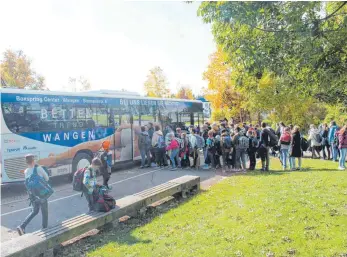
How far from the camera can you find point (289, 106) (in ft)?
85.1

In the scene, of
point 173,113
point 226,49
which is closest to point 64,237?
point 226,49

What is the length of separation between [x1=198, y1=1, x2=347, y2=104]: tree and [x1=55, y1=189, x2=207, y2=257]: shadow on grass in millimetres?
3758

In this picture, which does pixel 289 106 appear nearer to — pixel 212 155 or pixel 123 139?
pixel 212 155

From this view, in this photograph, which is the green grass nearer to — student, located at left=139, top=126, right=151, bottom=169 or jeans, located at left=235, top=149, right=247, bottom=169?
jeans, located at left=235, top=149, right=247, bottom=169

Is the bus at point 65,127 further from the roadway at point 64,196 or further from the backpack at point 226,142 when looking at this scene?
the backpack at point 226,142

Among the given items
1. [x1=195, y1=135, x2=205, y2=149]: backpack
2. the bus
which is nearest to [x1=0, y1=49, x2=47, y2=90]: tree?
the bus

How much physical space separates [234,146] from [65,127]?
641 centimetres

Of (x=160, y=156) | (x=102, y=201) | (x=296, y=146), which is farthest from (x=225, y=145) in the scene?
(x=102, y=201)

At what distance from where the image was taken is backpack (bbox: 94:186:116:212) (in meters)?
6.41

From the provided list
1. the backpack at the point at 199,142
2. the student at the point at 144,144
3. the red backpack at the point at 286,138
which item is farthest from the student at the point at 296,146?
the student at the point at 144,144

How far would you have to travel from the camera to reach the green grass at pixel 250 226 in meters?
5.09

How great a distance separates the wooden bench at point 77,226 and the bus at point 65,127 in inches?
76.8

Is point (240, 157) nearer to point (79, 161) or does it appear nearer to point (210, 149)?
point (210, 149)

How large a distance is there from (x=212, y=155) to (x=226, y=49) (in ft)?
25.3
